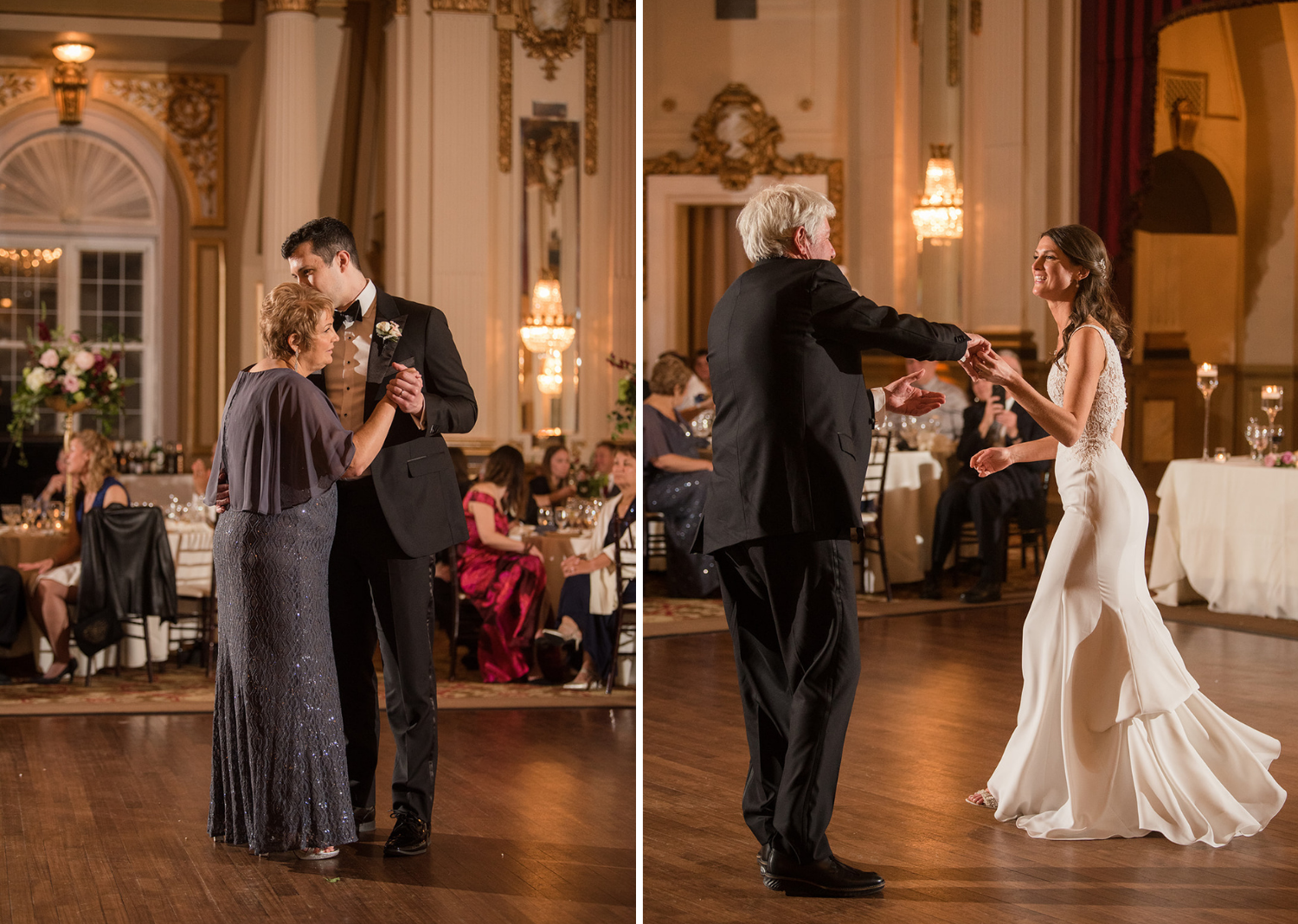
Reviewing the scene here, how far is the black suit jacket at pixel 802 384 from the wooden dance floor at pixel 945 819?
79 cm

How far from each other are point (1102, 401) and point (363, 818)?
206 centimetres

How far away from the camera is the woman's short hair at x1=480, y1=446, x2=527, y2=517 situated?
5.71 meters

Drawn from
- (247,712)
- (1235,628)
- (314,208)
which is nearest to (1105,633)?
(1235,628)

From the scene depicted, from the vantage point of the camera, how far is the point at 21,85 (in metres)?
10.9

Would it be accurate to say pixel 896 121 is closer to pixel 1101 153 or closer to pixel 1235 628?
pixel 1101 153

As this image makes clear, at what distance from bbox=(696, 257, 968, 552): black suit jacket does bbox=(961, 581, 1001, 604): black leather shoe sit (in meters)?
2.64

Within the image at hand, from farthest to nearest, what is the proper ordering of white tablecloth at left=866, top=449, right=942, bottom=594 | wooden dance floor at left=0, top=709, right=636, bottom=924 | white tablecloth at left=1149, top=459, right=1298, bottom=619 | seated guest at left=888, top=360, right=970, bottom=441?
seated guest at left=888, top=360, right=970, bottom=441, white tablecloth at left=866, top=449, right=942, bottom=594, white tablecloth at left=1149, top=459, right=1298, bottom=619, wooden dance floor at left=0, top=709, right=636, bottom=924

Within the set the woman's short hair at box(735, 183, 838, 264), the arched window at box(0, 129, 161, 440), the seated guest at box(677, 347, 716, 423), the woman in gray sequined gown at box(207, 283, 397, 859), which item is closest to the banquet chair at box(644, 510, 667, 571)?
the seated guest at box(677, 347, 716, 423)

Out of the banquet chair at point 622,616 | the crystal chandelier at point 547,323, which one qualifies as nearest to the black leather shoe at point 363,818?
the banquet chair at point 622,616

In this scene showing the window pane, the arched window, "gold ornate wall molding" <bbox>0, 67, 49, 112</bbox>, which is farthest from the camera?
the window pane

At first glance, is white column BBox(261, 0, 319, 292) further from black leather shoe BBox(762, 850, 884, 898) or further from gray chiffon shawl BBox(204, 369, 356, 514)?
black leather shoe BBox(762, 850, 884, 898)

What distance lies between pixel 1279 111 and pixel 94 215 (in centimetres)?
891

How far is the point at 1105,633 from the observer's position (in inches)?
126

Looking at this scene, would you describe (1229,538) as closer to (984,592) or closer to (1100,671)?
(984,592)
